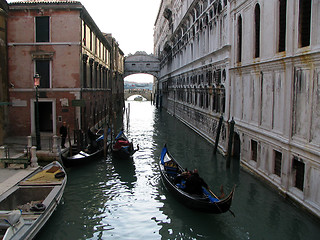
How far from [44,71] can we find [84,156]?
17.7 feet

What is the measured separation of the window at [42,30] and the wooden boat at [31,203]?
7783 mm

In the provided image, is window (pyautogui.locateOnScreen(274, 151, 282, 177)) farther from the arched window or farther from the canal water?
the arched window

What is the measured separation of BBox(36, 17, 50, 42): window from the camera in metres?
14.8

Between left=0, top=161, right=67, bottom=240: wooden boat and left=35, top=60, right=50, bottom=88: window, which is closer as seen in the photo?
left=0, top=161, right=67, bottom=240: wooden boat

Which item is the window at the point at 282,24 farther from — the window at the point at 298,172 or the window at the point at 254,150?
the window at the point at 254,150

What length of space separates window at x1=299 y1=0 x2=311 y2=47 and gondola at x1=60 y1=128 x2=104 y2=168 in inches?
312

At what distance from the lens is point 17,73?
583 inches

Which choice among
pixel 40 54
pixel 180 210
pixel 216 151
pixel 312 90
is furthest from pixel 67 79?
pixel 312 90

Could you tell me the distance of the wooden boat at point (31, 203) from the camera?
5516 millimetres

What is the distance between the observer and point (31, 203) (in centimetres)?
729

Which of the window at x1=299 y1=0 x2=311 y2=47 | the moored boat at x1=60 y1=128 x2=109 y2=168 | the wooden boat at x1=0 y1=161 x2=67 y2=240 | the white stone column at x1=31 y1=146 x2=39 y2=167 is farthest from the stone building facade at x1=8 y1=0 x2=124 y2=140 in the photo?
the window at x1=299 y1=0 x2=311 y2=47

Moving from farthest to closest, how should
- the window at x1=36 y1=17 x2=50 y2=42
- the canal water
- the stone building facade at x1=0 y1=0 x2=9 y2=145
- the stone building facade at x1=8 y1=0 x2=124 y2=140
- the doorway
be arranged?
1. the doorway
2. the window at x1=36 y1=17 x2=50 y2=42
3. the stone building facade at x1=8 y1=0 x2=124 y2=140
4. the stone building facade at x1=0 y1=0 x2=9 y2=145
5. the canal water

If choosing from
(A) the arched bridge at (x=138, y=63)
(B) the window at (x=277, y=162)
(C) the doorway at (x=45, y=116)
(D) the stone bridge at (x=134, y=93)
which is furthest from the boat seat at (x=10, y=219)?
(D) the stone bridge at (x=134, y=93)

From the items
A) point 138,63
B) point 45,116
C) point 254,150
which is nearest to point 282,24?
point 254,150
